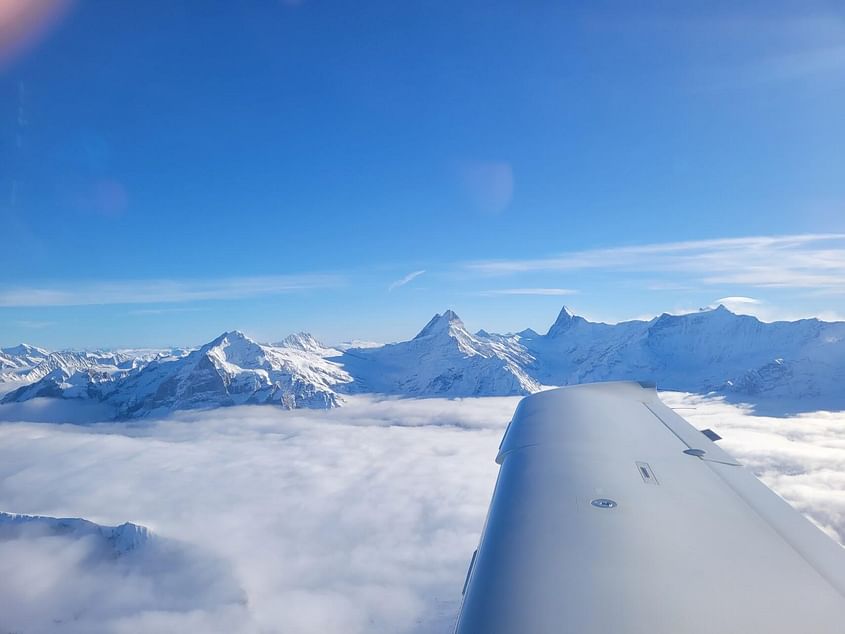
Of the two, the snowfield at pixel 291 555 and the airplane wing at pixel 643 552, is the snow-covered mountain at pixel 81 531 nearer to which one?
the snowfield at pixel 291 555

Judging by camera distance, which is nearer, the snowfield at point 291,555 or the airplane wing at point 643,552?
the airplane wing at point 643,552

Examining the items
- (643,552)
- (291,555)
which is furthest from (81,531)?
(643,552)

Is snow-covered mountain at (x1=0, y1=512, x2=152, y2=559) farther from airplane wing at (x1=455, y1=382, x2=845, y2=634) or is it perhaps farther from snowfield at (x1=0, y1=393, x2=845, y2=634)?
airplane wing at (x1=455, y1=382, x2=845, y2=634)

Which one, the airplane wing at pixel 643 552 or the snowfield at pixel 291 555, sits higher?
the airplane wing at pixel 643 552

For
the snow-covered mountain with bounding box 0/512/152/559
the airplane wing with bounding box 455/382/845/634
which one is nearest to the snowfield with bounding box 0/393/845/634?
the snow-covered mountain with bounding box 0/512/152/559

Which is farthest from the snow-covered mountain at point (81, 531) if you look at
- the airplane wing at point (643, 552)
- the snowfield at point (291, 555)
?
the airplane wing at point (643, 552)

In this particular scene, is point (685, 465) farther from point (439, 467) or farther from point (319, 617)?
point (439, 467)

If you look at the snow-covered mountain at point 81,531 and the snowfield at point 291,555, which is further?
the snow-covered mountain at point 81,531

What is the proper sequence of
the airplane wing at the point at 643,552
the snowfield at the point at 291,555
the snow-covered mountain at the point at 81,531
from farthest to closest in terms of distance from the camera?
1. the snow-covered mountain at the point at 81,531
2. the snowfield at the point at 291,555
3. the airplane wing at the point at 643,552

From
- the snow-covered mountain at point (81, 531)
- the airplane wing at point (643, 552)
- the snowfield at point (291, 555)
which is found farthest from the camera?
the snow-covered mountain at point (81, 531)
